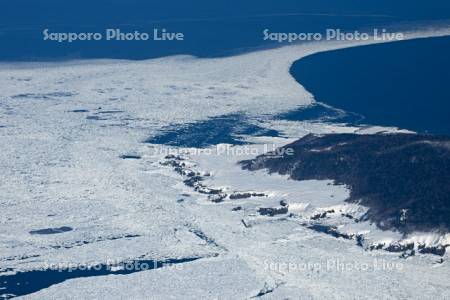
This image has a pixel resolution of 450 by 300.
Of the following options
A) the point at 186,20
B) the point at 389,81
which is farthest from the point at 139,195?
the point at 186,20

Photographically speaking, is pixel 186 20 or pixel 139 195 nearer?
pixel 139 195

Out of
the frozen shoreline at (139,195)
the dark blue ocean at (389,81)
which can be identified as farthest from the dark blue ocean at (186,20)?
the frozen shoreline at (139,195)

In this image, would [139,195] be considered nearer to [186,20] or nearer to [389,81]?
[389,81]

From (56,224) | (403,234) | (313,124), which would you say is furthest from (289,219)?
(313,124)

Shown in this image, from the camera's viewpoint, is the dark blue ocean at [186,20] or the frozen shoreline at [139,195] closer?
the frozen shoreline at [139,195]

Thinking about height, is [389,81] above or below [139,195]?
above

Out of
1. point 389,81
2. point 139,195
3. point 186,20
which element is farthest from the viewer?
Answer: point 186,20

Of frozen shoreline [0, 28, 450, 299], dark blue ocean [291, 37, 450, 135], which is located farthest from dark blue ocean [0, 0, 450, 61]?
frozen shoreline [0, 28, 450, 299]

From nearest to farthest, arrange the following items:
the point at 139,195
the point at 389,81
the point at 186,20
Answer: the point at 139,195 < the point at 389,81 < the point at 186,20

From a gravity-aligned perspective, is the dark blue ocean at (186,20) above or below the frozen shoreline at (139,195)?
above

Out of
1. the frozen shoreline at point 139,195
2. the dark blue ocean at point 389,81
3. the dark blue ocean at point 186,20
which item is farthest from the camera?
the dark blue ocean at point 186,20

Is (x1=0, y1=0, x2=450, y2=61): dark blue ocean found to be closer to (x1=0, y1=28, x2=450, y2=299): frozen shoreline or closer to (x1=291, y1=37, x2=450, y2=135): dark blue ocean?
(x1=291, y1=37, x2=450, y2=135): dark blue ocean

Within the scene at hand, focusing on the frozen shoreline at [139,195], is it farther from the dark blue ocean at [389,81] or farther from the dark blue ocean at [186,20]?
the dark blue ocean at [186,20]
